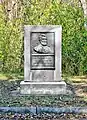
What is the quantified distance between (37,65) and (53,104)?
1.98m

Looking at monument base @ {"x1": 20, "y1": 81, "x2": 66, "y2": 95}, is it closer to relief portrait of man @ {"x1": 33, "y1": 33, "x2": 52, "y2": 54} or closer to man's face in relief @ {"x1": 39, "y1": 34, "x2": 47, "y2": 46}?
relief portrait of man @ {"x1": 33, "y1": 33, "x2": 52, "y2": 54}

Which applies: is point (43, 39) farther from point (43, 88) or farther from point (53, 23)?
point (53, 23)

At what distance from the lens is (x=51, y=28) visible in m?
10.1

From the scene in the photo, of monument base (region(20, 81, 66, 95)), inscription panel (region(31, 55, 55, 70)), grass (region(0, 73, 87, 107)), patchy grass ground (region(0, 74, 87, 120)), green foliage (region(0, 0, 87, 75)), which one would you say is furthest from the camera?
green foliage (region(0, 0, 87, 75))

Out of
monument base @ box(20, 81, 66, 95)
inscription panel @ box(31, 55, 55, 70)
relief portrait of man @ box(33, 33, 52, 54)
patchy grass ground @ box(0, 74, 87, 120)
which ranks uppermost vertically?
relief portrait of man @ box(33, 33, 52, 54)

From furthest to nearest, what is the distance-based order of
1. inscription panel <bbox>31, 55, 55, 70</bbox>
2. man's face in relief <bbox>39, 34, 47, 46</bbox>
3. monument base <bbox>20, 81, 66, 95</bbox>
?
inscription panel <bbox>31, 55, 55, 70</bbox>
man's face in relief <bbox>39, 34, 47, 46</bbox>
monument base <bbox>20, 81, 66, 95</bbox>

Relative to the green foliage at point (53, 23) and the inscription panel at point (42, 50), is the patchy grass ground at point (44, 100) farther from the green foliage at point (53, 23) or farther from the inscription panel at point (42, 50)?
the green foliage at point (53, 23)

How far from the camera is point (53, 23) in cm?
1560

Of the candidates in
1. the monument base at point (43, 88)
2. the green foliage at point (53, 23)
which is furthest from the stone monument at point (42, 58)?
the green foliage at point (53, 23)

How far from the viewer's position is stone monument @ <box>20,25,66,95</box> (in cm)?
1005

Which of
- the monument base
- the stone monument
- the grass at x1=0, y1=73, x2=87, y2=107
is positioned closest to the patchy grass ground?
the grass at x1=0, y1=73, x2=87, y2=107

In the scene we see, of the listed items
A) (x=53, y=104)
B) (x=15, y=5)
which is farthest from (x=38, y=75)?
(x=15, y=5)

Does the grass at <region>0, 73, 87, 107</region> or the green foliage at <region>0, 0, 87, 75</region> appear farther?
the green foliage at <region>0, 0, 87, 75</region>

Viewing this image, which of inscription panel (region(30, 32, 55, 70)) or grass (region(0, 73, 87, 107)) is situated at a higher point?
inscription panel (region(30, 32, 55, 70))
